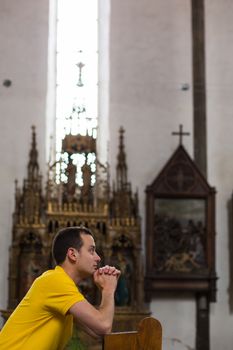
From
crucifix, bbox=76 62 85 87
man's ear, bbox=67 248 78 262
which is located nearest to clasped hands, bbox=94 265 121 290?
man's ear, bbox=67 248 78 262

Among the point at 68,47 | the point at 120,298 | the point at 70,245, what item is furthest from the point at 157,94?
the point at 70,245

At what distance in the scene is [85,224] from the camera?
10.4 metres

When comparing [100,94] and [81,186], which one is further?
[100,94]

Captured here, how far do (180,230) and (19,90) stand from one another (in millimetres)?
3985

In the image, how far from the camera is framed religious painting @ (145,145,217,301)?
34.4 ft

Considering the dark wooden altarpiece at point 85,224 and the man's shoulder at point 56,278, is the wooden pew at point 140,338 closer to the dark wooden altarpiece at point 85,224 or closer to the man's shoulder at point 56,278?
the man's shoulder at point 56,278

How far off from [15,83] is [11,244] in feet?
10.1

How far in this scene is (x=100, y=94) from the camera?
11836 mm

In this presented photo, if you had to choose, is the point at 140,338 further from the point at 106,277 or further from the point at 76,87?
the point at 76,87

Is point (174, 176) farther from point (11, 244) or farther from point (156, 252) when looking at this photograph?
point (11, 244)

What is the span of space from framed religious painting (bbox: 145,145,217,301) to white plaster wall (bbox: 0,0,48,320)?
2346 mm

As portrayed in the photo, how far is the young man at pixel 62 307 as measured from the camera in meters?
2.50

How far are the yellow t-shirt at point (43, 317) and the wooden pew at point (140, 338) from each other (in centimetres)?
22

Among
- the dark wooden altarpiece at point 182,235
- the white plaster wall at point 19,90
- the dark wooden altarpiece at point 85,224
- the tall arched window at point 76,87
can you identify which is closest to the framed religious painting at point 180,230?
the dark wooden altarpiece at point 182,235
